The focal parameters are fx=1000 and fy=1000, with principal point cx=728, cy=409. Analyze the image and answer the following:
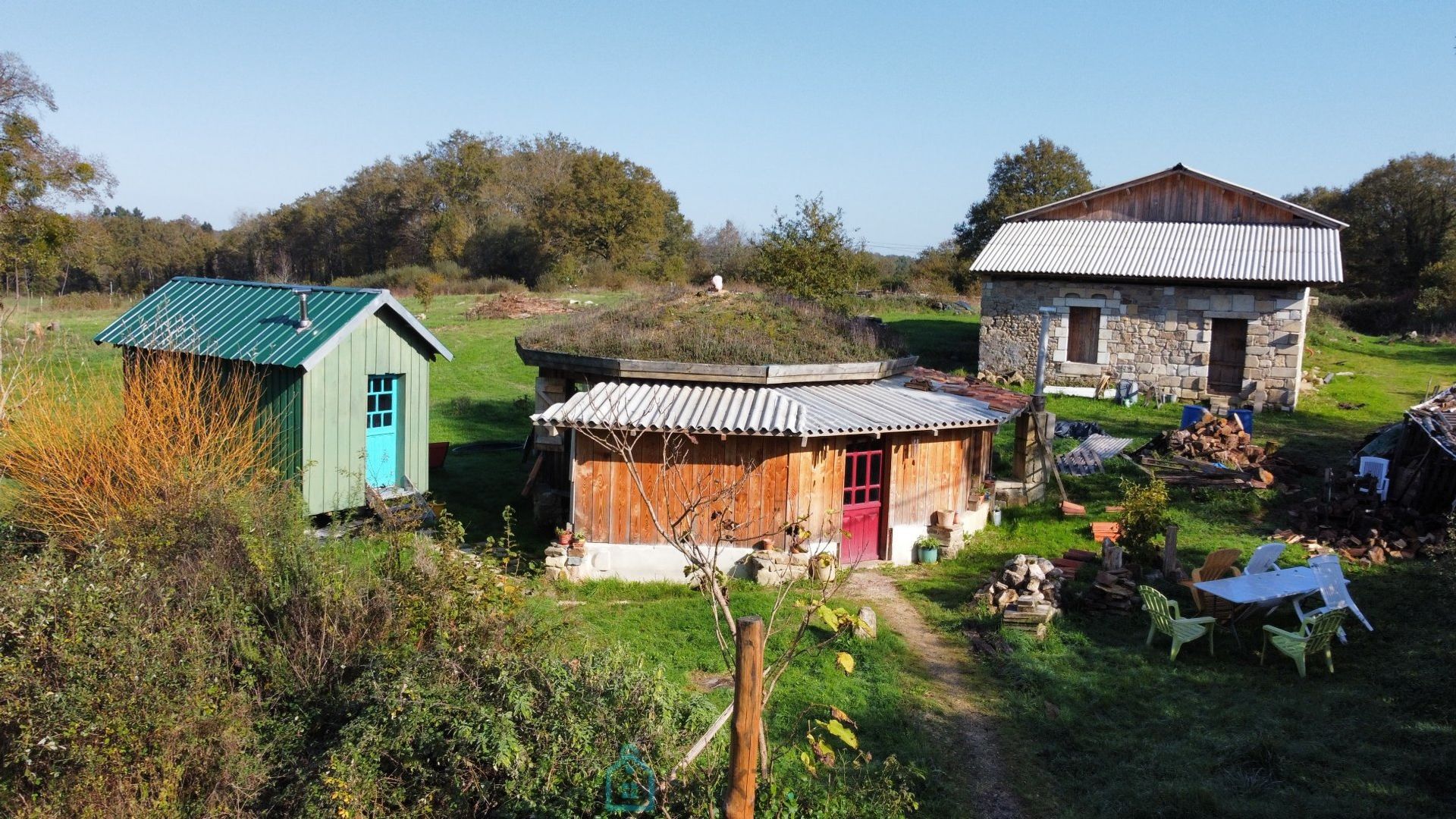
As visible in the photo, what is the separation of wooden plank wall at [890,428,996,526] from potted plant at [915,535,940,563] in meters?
0.26

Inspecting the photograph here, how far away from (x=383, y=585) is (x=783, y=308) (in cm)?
956

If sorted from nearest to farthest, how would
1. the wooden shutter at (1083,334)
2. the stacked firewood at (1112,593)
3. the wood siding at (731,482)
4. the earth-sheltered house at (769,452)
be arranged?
the stacked firewood at (1112,593) < the earth-sheltered house at (769,452) < the wood siding at (731,482) < the wooden shutter at (1083,334)

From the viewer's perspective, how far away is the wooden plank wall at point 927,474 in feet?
46.5

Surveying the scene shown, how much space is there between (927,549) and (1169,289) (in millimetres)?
13787

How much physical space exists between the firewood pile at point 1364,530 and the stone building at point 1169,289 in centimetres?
1001

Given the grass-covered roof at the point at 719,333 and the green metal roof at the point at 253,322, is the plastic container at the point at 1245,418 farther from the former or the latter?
the green metal roof at the point at 253,322

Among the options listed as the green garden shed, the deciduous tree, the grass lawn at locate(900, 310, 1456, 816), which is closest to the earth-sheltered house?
the grass lawn at locate(900, 310, 1456, 816)

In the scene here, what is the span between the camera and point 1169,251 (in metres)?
25.2

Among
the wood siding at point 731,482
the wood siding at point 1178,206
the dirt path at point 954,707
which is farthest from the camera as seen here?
the wood siding at point 1178,206

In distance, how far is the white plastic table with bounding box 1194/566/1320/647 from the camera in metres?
10.4

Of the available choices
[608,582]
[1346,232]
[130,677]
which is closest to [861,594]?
[608,582]

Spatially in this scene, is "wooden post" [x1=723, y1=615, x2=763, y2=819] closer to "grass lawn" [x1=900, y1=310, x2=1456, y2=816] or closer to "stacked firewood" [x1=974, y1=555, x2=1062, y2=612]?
"grass lawn" [x1=900, y1=310, x2=1456, y2=816]

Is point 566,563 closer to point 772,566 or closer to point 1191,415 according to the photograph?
point 772,566

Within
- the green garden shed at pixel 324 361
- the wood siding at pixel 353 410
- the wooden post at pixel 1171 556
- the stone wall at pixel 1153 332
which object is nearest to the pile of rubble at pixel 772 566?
the wooden post at pixel 1171 556
